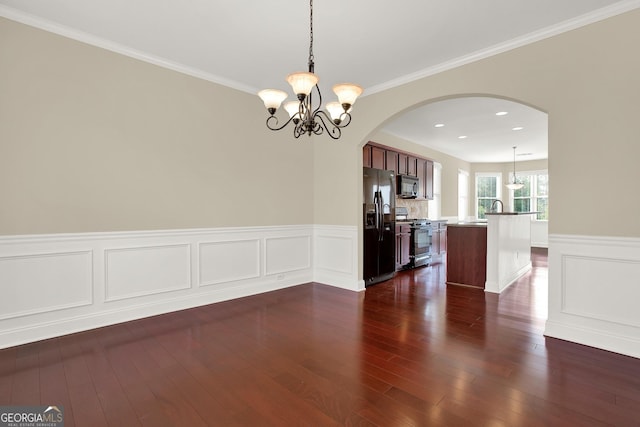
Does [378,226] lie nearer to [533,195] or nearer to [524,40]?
[524,40]

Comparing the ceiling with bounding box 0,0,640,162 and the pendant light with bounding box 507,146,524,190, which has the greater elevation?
the ceiling with bounding box 0,0,640,162

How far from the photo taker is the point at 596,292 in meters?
2.79

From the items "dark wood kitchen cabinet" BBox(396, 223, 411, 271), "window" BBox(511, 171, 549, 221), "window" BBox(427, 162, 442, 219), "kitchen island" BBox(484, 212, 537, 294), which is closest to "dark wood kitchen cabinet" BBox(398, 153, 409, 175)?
"dark wood kitchen cabinet" BBox(396, 223, 411, 271)

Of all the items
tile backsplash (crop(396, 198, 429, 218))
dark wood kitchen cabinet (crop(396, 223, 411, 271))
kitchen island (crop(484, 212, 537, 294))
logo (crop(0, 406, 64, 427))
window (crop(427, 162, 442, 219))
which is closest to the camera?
logo (crop(0, 406, 64, 427))

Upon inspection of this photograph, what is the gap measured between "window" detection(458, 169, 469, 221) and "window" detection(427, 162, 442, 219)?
1564mm

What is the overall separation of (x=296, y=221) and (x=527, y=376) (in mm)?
3537

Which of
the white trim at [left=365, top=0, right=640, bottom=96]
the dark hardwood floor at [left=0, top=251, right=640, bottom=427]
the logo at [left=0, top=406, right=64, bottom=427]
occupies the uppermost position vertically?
the white trim at [left=365, top=0, right=640, bottom=96]

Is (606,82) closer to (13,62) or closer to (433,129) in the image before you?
(433,129)

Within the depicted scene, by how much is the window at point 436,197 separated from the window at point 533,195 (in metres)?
3.43

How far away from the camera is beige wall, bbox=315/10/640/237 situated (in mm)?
2619

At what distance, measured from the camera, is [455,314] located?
363cm

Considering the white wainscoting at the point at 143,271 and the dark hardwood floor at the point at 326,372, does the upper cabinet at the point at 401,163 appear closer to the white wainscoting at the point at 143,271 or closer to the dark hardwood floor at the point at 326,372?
the white wainscoting at the point at 143,271

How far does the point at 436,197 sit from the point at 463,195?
2.17 metres

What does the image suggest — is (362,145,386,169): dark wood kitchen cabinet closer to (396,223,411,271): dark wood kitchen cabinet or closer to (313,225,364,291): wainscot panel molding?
(396,223,411,271): dark wood kitchen cabinet
